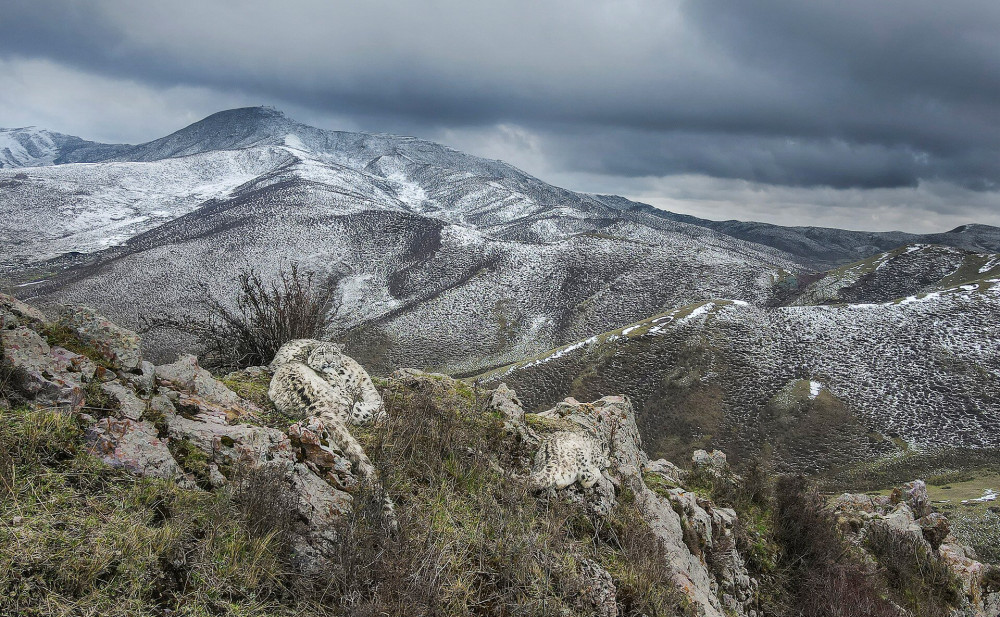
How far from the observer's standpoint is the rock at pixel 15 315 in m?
3.89

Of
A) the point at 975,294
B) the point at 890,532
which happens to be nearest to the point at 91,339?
the point at 890,532

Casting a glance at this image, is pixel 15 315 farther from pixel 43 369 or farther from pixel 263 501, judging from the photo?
pixel 263 501

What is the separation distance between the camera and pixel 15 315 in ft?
13.3

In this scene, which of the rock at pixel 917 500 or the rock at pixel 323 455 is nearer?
the rock at pixel 323 455

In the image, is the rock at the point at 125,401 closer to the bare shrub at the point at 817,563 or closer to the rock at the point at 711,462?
the bare shrub at the point at 817,563

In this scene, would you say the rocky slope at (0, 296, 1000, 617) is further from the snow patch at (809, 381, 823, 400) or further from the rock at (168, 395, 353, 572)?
the snow patch at (809, 381, 823, 400)

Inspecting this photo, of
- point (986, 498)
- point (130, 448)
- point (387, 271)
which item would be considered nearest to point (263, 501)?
point (130, 448)

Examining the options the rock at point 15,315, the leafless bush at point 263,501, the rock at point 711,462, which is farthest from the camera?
the rock at point 711,462

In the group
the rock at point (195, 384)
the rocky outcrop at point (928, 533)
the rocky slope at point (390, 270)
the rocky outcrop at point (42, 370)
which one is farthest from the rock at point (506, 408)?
the rocky slope at point (390, 270)

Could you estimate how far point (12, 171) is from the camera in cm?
14875

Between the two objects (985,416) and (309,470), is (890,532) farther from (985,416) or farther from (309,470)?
(985,416)

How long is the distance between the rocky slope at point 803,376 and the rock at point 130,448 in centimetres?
3140

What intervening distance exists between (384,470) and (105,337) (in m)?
3.08

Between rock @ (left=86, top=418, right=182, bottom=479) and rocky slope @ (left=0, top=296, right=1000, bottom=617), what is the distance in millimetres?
12
